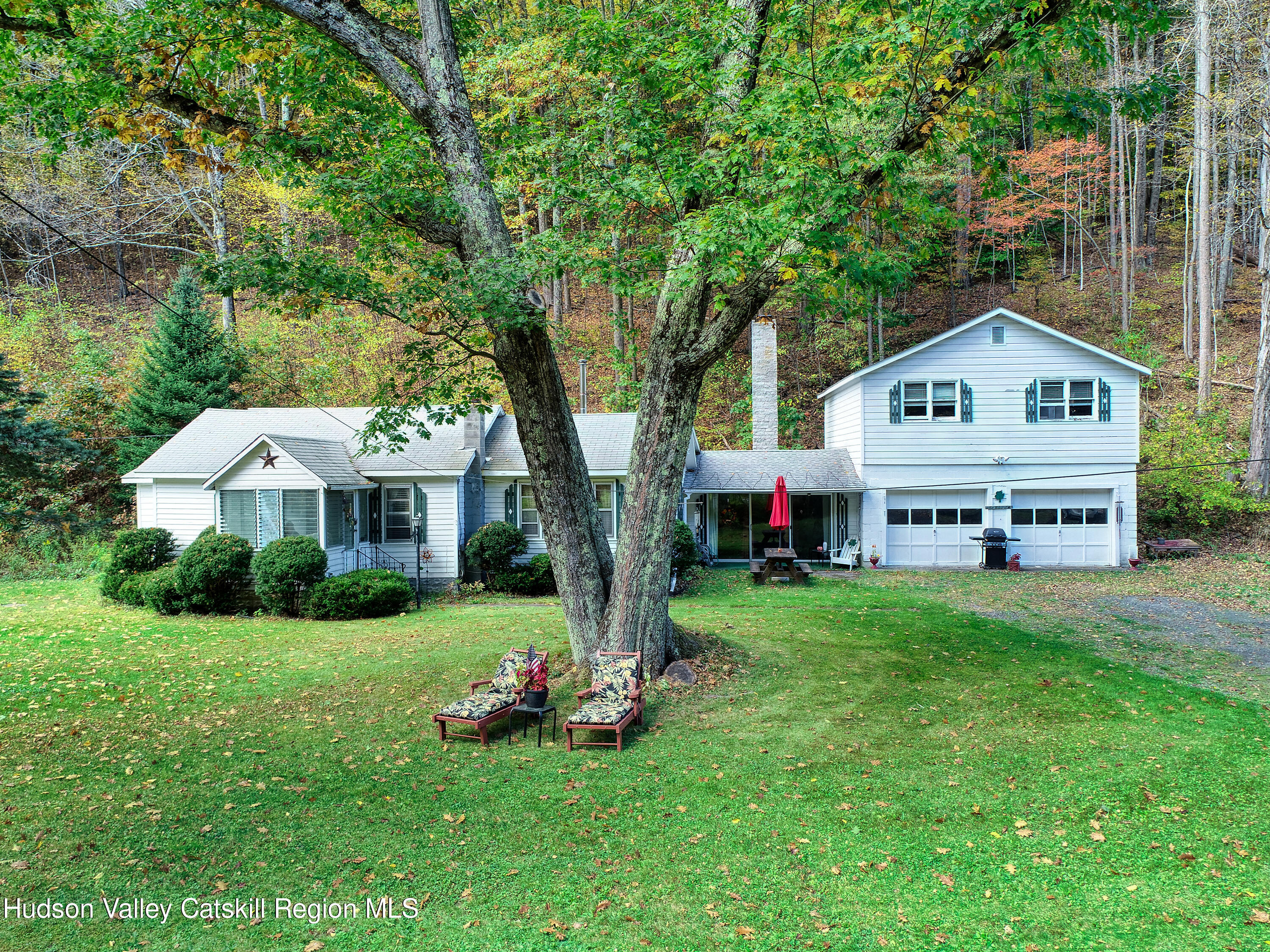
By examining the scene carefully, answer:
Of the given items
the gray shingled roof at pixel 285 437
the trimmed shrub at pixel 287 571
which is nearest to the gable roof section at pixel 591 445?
the gray shingled roof at pixel 285 437

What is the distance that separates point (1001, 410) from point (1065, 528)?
370cm

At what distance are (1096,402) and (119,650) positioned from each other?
2275 cm

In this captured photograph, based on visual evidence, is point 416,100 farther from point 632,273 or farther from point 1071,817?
point 1071,817

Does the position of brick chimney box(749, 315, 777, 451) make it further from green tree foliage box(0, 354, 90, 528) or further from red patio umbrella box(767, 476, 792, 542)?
green tree foliage box(0, 354, 90, 528)

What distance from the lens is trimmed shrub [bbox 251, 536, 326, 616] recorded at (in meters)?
14.2

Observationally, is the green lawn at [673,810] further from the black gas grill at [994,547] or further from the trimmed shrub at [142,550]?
the black gas grill at [994,547]

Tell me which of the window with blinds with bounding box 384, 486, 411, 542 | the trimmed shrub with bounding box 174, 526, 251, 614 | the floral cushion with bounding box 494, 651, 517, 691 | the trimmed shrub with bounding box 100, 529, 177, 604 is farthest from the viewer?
the window with blinds with bounding box 384, 486, 411, 542

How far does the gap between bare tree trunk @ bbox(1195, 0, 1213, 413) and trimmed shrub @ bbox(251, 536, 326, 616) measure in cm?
2477

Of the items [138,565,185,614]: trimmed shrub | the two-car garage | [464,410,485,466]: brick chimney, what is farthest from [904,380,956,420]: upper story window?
[138,565,185,614]: trimmed shrub

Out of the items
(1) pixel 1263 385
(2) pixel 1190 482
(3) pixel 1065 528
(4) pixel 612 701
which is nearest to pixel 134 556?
(4) pixel 612 701

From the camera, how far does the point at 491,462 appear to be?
729 inches

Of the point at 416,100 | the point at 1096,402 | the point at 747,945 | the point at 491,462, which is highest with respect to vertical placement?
the point at 416,100

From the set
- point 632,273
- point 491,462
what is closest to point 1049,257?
point 491,462

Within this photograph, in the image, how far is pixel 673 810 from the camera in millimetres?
5691
